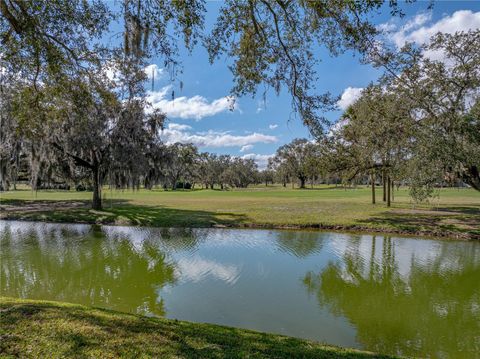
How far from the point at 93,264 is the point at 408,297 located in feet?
29.1

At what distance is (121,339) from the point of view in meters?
3.96

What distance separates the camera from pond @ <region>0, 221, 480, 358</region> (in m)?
6.04

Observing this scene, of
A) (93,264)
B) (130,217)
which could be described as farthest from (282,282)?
(130,217)

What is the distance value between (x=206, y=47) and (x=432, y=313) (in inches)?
282

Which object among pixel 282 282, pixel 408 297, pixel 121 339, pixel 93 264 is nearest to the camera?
pixel 121 339

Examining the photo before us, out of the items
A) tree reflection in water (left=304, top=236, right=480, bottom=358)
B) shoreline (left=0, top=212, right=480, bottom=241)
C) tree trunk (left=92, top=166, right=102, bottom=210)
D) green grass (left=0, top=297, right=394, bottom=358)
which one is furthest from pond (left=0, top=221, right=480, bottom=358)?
tree trunk (left=92, top=166, right=102, bottom=210)

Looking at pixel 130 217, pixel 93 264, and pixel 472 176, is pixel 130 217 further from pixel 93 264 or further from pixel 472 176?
pixel 472 176

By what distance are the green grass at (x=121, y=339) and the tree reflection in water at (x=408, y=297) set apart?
1836mm

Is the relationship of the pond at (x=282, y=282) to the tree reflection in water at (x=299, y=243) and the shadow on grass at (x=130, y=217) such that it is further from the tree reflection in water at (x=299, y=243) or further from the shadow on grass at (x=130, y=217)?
the shadow on grass at (x=130, y=217)

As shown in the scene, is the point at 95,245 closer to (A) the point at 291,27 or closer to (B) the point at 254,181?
(A) the point at 291,27

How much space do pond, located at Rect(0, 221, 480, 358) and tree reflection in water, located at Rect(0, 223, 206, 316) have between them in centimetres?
3

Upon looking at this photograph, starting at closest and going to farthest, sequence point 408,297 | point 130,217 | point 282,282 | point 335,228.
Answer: point 408,297
point 282,282
point 335,228
point 130,217

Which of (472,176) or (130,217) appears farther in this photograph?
(130,217)

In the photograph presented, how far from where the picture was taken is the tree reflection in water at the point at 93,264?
24.0 feet
